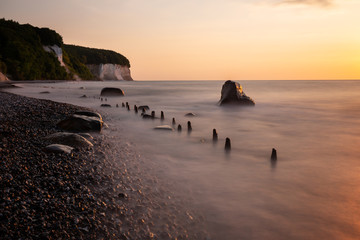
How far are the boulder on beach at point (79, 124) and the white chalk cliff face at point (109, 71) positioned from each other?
14969 centimetres

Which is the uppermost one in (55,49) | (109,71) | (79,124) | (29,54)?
(55,49)

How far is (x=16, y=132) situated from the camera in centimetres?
700

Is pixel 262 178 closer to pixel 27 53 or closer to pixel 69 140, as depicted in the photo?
pixel 69 140

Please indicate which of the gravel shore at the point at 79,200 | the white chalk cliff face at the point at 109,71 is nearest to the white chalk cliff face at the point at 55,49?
the white chalk cliff face at the point at 109,71

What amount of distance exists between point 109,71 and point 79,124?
517ft

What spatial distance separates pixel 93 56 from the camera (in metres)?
155

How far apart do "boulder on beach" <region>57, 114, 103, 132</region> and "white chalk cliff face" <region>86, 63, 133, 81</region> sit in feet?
491

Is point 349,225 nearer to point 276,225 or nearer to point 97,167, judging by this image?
point 276,225

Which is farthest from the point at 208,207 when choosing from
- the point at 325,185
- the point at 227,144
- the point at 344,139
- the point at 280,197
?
the point at 344,139

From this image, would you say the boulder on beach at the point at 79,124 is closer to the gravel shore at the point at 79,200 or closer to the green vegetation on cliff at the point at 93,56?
the gravel shore at the point at 79,200

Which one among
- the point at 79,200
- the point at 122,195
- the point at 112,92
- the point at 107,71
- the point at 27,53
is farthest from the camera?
the point at 107,71

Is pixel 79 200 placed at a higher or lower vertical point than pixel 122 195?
Answer: higher

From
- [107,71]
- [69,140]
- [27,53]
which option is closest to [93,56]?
[107,71]

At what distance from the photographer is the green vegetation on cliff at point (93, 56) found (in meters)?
152
